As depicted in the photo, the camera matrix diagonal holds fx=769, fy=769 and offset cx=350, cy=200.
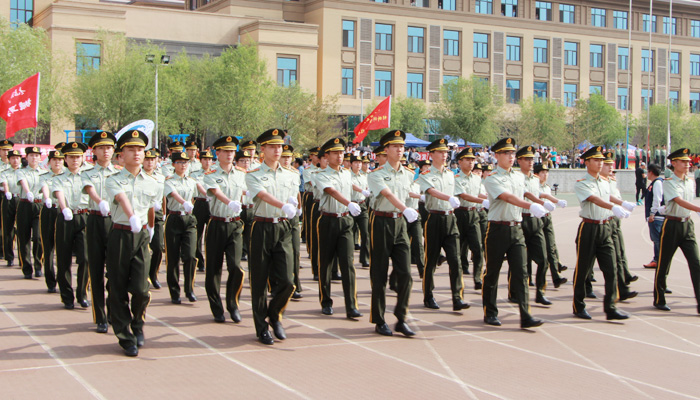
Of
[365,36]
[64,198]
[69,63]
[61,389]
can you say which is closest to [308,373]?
[61,389]

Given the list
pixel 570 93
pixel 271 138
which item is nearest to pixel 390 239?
pixel 271 138

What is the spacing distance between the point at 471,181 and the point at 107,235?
6.05 m

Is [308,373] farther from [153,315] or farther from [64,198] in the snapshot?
[64,198]

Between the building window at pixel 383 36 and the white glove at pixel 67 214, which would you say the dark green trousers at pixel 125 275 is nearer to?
the white glove at pixel 67 214

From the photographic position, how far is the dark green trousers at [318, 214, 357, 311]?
973 centimetres

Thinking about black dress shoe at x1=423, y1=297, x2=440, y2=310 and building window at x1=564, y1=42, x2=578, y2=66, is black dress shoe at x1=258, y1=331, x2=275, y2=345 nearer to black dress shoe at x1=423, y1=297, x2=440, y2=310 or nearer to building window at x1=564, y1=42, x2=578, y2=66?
black dress shoe at x1=423, y1=297, x2=440, y2=310

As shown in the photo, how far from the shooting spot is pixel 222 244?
32.1 ft

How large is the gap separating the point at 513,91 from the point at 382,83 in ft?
43.7

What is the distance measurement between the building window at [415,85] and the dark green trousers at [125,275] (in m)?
59.8

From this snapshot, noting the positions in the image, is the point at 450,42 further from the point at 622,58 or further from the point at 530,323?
the point at 530,323

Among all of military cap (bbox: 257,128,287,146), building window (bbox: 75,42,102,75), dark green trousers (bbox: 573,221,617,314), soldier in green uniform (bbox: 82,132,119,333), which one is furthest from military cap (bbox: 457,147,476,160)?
building window (bbox: 75,42,102,75)

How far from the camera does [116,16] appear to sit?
52.0 metres

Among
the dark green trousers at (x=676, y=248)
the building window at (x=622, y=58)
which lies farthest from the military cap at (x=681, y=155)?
the building window at (x=622, y=58)

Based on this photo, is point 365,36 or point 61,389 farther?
point 365,36
